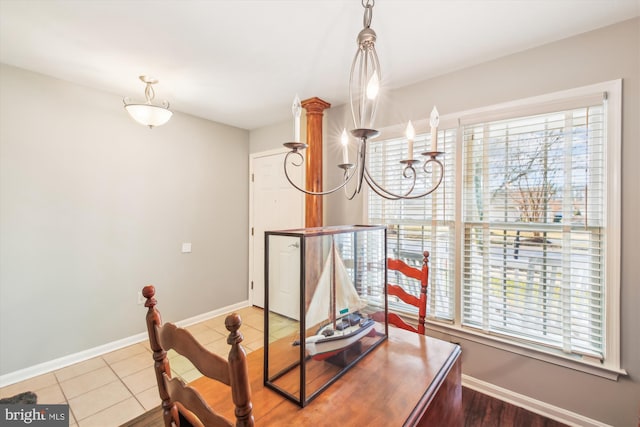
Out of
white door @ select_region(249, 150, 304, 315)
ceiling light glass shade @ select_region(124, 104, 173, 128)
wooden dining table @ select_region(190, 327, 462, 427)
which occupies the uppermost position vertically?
ceiling light glass shade @ select_region(124, 104, 173, 128)

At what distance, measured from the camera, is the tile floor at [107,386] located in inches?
73.1

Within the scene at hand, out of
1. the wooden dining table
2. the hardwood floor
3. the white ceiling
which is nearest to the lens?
the wooden dining table

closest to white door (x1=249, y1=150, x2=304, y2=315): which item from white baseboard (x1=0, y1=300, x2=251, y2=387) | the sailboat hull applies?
white baseboard (x1=0, y1=300, x2=251, y2=387)

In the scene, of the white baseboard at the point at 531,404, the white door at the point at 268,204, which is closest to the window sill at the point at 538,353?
the white baseboard at the point at 531,404

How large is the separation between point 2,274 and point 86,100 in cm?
160

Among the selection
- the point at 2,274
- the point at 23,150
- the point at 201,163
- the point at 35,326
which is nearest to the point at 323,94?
the point at 201,163

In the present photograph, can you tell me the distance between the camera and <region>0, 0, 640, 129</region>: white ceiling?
1538mm

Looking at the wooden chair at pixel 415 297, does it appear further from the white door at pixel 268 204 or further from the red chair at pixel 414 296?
the white door at pixel 268 204

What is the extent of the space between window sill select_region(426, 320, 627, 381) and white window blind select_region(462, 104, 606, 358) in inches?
2.1

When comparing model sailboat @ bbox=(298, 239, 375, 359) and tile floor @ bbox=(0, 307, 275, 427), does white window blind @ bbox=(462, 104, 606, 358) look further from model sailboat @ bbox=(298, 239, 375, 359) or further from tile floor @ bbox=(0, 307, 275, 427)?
tile floor @ bbox=(0, 307, 275, 427)

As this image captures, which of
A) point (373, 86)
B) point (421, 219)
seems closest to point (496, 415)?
point (421, 219)

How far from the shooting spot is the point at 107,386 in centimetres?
214

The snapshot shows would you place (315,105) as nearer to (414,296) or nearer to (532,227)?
(414,296)

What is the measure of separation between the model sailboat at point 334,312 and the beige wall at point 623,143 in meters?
1.46
